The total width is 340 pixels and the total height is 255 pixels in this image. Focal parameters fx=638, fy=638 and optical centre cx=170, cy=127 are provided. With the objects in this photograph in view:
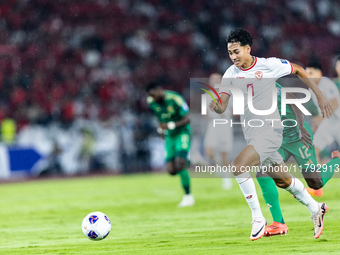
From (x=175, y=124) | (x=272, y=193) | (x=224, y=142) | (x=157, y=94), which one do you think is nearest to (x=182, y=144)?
(x=175, y=124)

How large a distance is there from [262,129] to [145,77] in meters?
17.5

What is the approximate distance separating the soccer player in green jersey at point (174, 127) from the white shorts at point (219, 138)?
347cm

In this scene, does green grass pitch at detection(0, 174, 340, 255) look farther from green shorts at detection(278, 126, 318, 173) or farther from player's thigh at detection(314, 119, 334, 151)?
player's thigh at detection(314, 119, 334, 151)

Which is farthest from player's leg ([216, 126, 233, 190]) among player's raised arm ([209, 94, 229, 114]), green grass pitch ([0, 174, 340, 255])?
player's raised arm ([209, 94, 229, 114])

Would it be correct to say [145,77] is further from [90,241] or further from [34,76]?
[90,241]

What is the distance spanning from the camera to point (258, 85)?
22.4 ft

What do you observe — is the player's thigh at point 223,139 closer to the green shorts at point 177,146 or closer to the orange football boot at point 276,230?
the green shorts at point 177,146

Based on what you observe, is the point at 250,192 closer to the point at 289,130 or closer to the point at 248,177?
the point at 248,177

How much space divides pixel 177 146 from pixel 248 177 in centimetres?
501

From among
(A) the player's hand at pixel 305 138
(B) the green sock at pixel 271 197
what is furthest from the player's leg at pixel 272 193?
(A) the player's hand at pixel 305 138

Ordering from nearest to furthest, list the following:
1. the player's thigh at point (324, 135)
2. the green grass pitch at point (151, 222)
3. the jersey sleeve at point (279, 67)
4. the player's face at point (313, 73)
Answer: the green grass pitch at point (151, 222), the jersey sleeve at point (279, 67), the player's face at point (313, 73), the player's thigh at point (324, 135)

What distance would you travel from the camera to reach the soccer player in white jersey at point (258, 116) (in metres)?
6.70

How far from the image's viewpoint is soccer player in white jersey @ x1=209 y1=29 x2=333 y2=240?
6.70 metres

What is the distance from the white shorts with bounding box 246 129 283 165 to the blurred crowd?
44.5 feet
